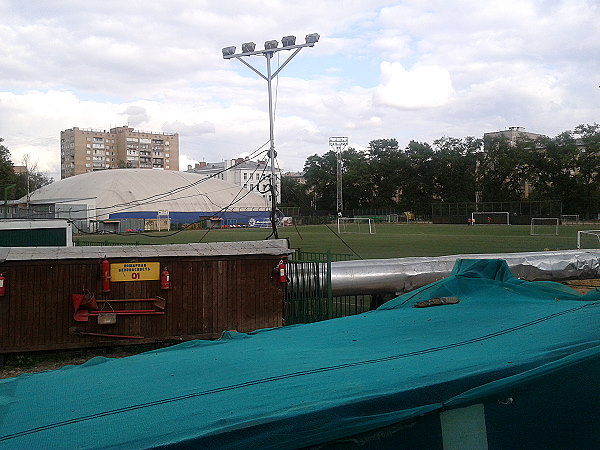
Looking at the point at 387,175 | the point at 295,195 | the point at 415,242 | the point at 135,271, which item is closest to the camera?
the point at 135,271

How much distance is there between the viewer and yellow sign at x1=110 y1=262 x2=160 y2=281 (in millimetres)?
11695

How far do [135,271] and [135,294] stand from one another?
0.46 m

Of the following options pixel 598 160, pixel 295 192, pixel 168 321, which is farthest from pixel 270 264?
pixel 295 192

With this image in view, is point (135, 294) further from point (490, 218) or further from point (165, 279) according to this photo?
point (490, 218)

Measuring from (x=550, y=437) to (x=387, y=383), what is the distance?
1.19m

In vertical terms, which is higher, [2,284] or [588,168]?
[588,168]

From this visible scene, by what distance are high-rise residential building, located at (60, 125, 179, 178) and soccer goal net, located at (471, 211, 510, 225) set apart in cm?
9811

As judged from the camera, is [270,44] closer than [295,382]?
No

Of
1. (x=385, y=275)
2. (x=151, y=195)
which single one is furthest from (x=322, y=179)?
(x=385, y=275)

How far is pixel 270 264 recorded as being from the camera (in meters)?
12.6

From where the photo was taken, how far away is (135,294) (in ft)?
38.9

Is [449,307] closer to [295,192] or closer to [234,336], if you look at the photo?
[234,336]

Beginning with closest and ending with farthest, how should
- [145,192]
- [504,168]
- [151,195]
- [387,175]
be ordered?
[504,168] < [145,192] < [151,195] < [387,175]

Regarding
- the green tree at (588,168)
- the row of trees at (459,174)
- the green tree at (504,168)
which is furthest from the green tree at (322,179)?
the green tree at (588,168)
